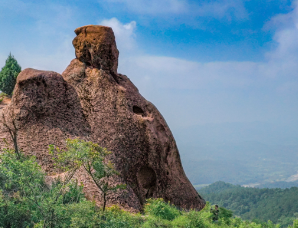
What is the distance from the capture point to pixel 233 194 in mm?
111875

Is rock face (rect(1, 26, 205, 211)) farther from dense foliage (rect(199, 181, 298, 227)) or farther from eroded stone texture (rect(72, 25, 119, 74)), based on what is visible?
dense foliage (rect(199, 181, 298, 227))

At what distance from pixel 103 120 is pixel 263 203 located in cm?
9255

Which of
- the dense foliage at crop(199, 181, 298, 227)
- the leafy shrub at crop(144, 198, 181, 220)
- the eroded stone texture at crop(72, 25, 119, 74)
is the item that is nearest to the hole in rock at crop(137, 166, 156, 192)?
the leafy shrub at crop(144, 198, 181, 220)

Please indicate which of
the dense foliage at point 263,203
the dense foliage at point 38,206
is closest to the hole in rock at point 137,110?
the dense foliage at point 38,206

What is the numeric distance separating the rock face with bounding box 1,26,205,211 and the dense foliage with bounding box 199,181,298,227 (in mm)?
59469

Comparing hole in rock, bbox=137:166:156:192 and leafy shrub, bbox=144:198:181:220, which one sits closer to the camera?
leafy shrub, bbox=144:198:181:220

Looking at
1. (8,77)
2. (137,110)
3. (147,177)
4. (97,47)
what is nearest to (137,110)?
(137,110)

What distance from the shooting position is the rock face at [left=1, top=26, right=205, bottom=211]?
13602 millimetres

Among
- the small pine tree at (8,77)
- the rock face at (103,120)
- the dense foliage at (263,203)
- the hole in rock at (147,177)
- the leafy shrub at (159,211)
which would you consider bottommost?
the dense foliage at (263,203)

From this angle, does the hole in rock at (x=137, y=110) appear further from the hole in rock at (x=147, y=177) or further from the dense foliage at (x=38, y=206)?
the dense foliage at (x=38, y=206)

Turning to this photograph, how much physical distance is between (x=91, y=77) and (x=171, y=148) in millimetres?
5959

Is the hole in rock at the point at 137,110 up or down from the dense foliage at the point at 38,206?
up

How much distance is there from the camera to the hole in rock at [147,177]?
15062 mm

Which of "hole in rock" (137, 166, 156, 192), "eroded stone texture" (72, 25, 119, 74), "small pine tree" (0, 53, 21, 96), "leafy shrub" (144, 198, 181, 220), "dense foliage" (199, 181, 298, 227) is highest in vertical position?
"small pine tree" (0, 53, 21, 96)
